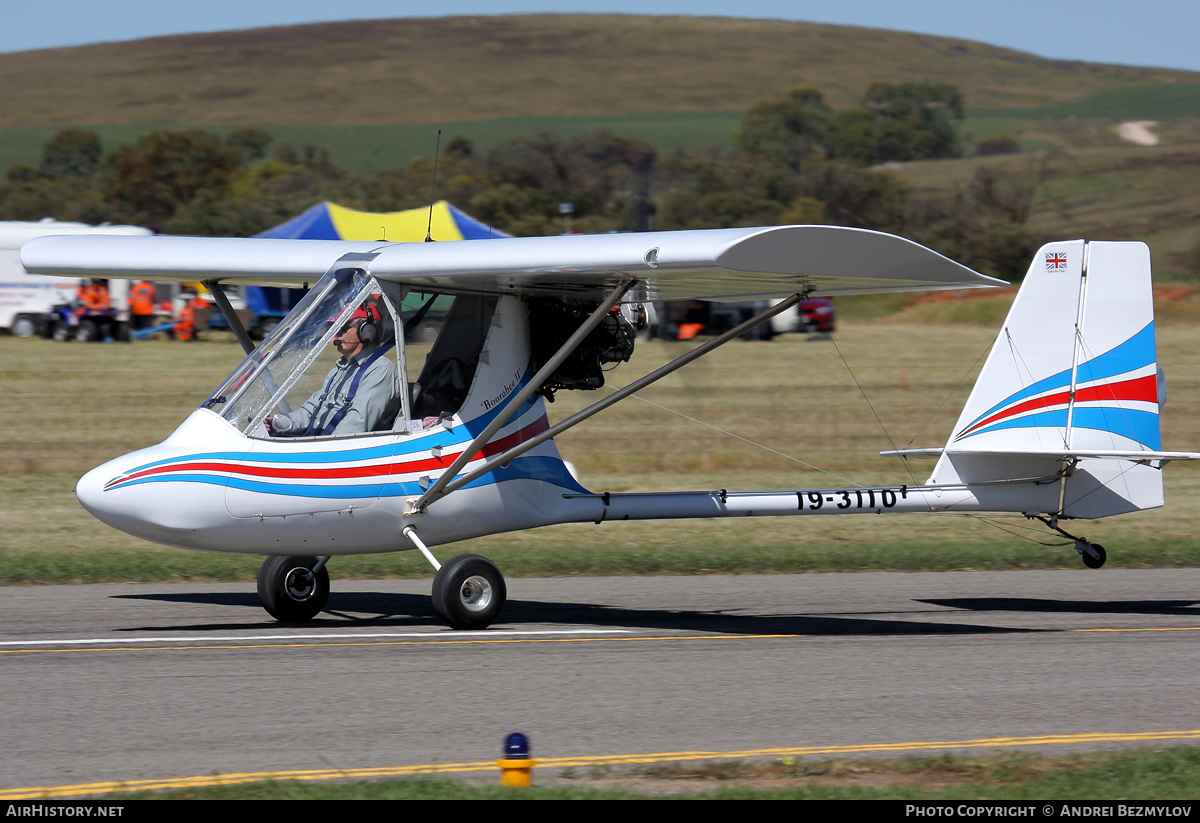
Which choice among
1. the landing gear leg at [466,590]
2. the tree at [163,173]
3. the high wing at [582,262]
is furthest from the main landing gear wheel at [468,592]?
the tree at [163,173]

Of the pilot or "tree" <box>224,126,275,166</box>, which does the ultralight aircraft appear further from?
"tree" <box>224,126,275,166</box>

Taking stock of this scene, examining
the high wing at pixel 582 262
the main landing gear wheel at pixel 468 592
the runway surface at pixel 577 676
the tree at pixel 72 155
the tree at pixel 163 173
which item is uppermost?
the tree at pixel 72 155

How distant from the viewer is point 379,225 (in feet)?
116

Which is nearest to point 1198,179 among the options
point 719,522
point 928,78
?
point 928,78

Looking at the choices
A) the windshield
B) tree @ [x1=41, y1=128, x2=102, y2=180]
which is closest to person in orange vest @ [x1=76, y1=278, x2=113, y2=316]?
the windshield

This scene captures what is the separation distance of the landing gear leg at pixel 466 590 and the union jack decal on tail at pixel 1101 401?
4120mm

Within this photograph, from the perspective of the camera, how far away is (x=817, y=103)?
130625 millimetres

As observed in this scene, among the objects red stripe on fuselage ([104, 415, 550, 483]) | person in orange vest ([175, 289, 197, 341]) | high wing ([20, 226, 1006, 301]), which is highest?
person in orange vest ([175, 289, 197, 341])

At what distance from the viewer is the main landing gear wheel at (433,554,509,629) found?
379 inches

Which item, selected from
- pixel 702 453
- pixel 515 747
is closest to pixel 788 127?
pixel 702 453

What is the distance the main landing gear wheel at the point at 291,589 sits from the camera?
10.3 metres

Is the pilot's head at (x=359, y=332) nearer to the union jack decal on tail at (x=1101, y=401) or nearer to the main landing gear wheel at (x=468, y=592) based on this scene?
the main landing gear wheel at (x=468, y=592)

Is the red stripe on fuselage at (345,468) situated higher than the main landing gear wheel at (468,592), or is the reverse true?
the red stripe on fuselage at (345,468)
